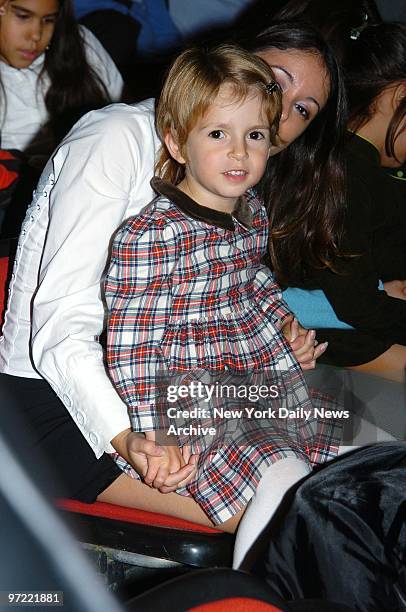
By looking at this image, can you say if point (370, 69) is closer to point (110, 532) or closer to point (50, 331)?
point (50, 331)

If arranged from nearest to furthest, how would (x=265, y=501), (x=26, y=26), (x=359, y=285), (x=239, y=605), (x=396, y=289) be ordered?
1. (x=239, y=605)
2. (x=265, y=501)
3. (x=359, y=285)
4. (x=396, y=289)
5. (x=26, y=26)

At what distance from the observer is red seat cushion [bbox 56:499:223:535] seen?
3.62 feet

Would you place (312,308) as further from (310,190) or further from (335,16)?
(335,16)

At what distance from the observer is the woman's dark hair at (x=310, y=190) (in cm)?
129

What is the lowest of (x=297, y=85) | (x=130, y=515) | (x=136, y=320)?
(x=130, y=515)

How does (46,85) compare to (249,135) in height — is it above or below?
below

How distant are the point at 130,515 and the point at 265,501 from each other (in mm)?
178

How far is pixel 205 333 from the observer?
1.13 meters

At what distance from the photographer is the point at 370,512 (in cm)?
91

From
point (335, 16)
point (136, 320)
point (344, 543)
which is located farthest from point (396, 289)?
point (344, 543)

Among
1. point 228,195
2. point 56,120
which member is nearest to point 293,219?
point 228,195

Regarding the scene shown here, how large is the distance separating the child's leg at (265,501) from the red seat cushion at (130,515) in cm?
8

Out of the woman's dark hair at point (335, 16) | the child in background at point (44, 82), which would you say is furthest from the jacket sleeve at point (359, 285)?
the child in background at point (44, 82)

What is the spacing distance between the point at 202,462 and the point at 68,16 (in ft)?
5.01
